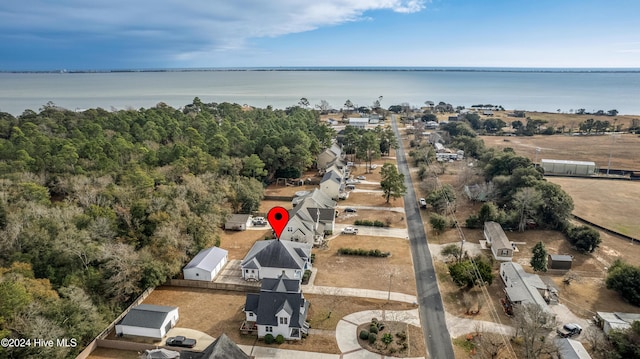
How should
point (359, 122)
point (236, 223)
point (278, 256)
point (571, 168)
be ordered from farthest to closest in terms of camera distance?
1. point (359, 122)
2. point (571, 168)
3. point (236, 223)
4. point (278, 256)

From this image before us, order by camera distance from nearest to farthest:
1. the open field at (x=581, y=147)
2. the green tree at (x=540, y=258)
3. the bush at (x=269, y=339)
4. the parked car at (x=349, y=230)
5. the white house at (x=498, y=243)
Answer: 1. the bush at (x=269, y=339)
2. the green tree at (x=540, y=258)
3. the white house at (x=498, y=243)
4. the parked car at (x=349, y=230)
5. the open field at (x=581, y=147)

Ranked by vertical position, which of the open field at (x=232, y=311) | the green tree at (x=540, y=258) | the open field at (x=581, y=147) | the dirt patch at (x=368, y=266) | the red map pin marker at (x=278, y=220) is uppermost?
the open field at (x=581, y=147)

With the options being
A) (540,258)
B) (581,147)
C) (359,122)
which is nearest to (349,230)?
(540,258)

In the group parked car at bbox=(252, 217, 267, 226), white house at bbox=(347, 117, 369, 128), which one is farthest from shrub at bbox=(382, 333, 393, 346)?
white house at bbox=(347, 117, 369, 128)

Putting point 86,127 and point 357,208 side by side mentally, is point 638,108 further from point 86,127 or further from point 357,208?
point 86,127

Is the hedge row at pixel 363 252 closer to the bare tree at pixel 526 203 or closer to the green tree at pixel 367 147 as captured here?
the bare tree at pixel 526 203

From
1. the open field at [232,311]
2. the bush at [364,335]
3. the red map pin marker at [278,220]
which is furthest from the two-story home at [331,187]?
the bush at [364,335]

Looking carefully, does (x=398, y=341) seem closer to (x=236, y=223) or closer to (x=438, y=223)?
(x=438, y=223)
